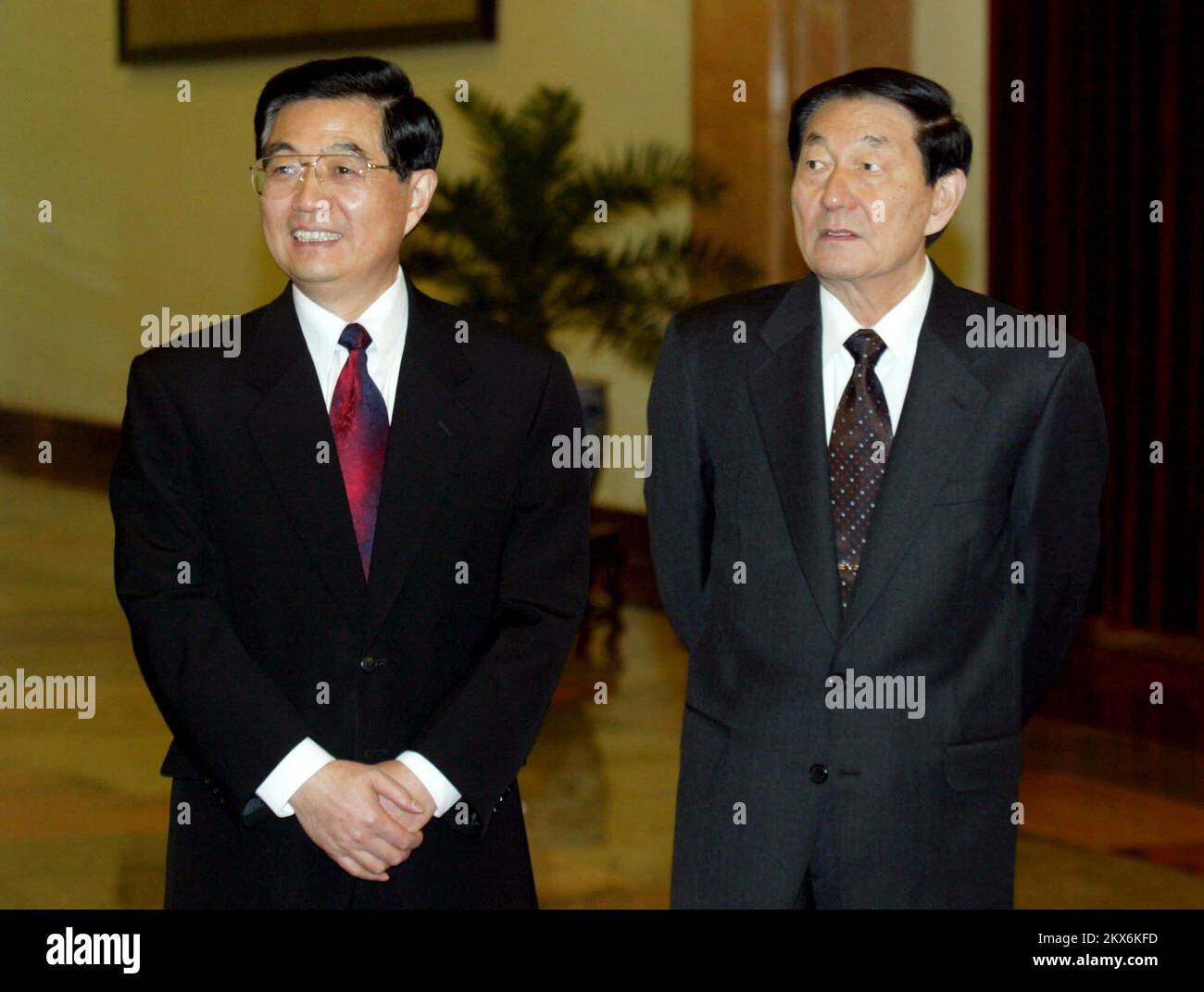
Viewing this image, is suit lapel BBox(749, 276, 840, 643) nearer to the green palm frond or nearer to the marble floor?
the marble floor

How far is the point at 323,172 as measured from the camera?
259cm

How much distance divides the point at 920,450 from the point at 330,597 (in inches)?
33.4

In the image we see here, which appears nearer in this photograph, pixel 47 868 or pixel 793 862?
pixel 793 862

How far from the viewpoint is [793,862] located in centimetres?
269

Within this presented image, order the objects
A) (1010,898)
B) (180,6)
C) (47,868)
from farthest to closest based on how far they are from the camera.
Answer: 1. (180,6)
2. (47,868)
3. (1010,898)

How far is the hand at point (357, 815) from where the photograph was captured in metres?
2.45

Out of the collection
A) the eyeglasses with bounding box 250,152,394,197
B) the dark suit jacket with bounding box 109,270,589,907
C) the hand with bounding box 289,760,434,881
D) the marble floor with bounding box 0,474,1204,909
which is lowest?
the marble floor with bounding box 0,474,1204,909

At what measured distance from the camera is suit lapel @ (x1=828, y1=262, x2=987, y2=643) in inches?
106

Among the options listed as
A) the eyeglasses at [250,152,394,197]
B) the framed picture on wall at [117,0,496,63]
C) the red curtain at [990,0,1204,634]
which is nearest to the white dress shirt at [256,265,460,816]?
the eyeglasses at [250,152,394,197]

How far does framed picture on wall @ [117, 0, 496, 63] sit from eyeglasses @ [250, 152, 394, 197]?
27.1 ft

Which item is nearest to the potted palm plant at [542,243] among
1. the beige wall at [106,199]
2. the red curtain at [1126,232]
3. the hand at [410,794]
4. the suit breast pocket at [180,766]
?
the red curtain at [1126,232]

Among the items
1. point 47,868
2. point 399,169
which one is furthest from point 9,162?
point 399,169

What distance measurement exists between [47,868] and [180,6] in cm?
892
